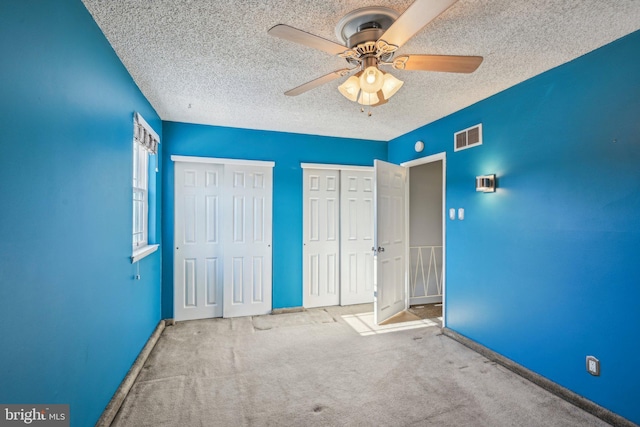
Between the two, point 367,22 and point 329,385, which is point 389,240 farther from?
point 367,22

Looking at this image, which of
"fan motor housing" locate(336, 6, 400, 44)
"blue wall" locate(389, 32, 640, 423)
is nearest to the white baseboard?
"fan motor housing" locate(336, 6, 400, 44)

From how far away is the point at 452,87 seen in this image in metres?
2.79

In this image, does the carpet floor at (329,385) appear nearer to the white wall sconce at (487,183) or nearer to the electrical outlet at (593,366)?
the electrical outlet at (593,366)

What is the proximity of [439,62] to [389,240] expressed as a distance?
2.57 meters

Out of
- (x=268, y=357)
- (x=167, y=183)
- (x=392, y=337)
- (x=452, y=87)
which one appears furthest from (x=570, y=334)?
(x=167, y=183)

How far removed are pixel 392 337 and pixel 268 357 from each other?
4.54 feet

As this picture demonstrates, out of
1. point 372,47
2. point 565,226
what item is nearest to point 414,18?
point 372,47

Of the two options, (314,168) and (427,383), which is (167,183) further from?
(427,383)

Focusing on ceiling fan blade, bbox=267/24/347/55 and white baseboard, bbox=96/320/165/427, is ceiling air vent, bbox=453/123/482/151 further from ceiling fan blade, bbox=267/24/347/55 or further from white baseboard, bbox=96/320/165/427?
white baseboard, bbox=96/320/165/427

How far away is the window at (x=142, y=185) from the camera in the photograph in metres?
2.86

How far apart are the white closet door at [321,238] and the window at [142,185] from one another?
2.00 meters

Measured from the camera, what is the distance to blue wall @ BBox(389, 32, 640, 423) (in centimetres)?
198

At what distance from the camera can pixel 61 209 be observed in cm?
146

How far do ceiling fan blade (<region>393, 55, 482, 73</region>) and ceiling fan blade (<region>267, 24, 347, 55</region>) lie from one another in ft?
1.19
